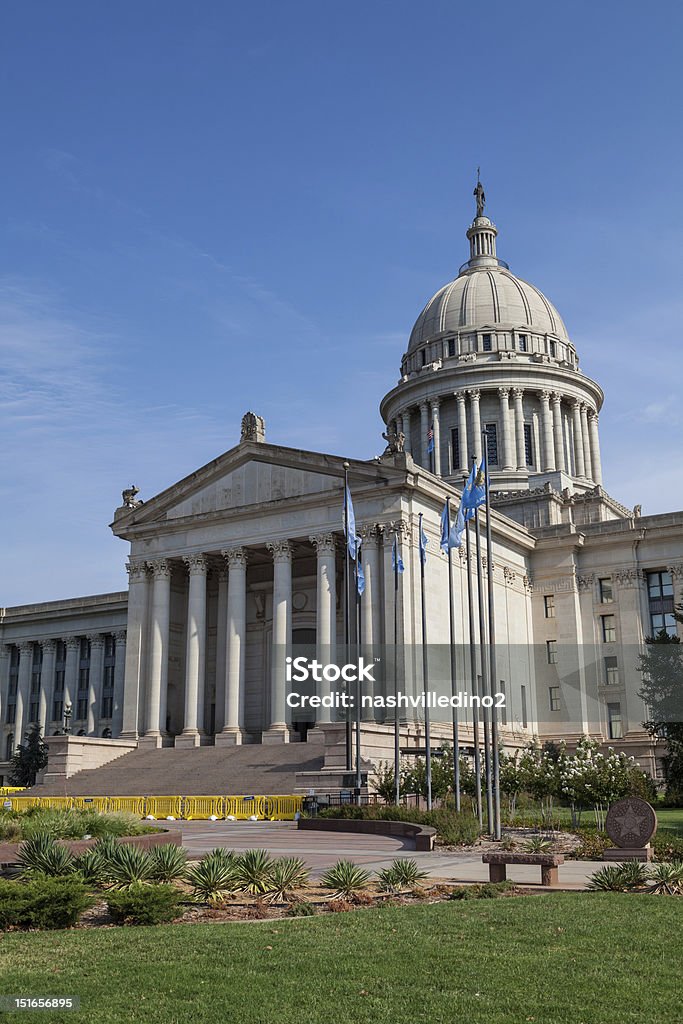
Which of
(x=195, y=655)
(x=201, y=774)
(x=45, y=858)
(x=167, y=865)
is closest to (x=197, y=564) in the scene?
(x=195, y=655)

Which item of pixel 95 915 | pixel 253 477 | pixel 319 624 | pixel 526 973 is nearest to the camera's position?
pixel 526 973

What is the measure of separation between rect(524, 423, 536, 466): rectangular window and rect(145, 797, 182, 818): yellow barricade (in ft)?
166

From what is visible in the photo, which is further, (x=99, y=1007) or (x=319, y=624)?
(x=319, y=624)

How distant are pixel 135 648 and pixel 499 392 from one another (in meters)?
38.9

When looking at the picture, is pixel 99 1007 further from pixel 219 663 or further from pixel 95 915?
pixel 219 663

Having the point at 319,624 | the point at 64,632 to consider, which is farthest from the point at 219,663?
the point at 64,632

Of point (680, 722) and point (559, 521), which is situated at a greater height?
point (559, 521)

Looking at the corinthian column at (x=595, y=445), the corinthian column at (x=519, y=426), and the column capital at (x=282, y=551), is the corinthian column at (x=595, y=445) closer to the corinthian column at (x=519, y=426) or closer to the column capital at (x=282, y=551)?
the corinthian column at (x=519, y=426)

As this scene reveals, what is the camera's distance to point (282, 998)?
1052 centimetres

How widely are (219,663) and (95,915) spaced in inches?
1949

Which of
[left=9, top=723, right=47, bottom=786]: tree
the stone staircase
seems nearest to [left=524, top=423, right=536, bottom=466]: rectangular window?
the stone staircase

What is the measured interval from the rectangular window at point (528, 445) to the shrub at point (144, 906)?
72939 mm

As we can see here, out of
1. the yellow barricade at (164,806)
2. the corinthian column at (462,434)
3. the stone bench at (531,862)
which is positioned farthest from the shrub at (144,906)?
the corinthian column at (462,434)

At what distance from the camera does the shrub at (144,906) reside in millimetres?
15109
